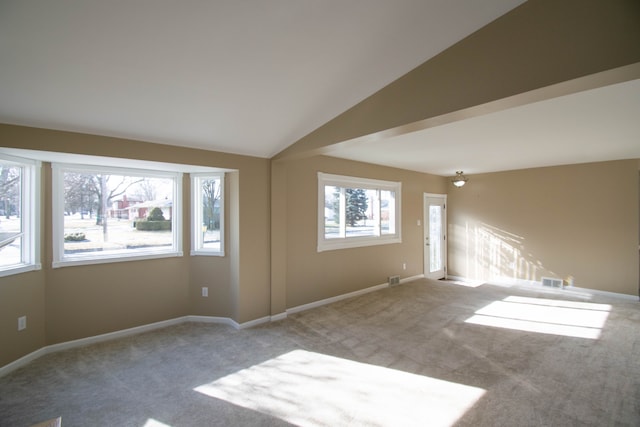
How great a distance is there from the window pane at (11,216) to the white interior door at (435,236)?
6.91 metres

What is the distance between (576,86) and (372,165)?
13.8ft

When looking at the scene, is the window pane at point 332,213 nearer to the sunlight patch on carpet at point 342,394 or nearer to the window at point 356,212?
the window at point 356,212

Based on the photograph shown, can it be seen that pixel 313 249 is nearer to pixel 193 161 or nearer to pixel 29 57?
pixel 193 161

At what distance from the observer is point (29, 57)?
1979 mm

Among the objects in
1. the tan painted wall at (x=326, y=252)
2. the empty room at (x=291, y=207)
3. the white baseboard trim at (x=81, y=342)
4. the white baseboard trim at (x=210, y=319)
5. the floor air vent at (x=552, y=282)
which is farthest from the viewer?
the floor air vent at (x=552, y=282)

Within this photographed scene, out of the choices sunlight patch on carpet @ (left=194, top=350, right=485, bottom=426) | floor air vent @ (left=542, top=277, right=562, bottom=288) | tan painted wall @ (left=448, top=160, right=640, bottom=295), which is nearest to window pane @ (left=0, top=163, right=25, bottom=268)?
sunlight patch on carpet @ (left=194, top=350, right=485, bottom=426)

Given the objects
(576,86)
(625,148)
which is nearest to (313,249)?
(576,86)

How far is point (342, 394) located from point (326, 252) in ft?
8.80

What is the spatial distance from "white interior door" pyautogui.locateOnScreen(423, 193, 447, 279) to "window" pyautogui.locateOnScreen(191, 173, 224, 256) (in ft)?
16.0

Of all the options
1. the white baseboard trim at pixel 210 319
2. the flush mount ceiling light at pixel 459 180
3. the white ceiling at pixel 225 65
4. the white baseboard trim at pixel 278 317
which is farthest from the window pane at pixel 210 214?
the flush mount ceiling light at pixel 459 180

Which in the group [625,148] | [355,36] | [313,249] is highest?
[355,36]

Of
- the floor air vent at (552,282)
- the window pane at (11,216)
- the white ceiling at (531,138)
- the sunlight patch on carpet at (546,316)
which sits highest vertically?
the white ceiling at (531,138)

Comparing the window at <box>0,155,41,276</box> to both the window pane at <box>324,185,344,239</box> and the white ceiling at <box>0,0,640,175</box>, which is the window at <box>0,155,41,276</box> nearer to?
the white ceiling at <box>0,0,640,175</box>

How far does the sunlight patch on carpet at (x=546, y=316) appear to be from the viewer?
3.91 m
